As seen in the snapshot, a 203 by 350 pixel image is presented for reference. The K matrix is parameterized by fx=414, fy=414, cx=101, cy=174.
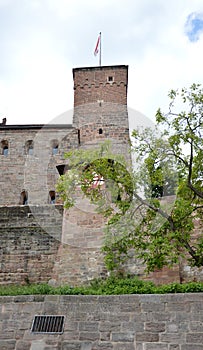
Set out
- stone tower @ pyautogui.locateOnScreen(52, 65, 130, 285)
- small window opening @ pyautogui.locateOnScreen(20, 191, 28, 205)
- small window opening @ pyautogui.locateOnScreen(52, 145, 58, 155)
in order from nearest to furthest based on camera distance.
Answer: small window opening @ pyautogui.locateOnScreen(20, 191, 28, 205), stone tower @ pyautogui.locateOnScreen(52, 65, 130, 285), small window opening @ pyautogui.locateOnScreen(52, 145, 58, 155)

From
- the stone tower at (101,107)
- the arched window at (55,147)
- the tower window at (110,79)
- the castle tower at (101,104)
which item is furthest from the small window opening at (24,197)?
the tower window at (110,79)

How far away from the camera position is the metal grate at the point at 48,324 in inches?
305

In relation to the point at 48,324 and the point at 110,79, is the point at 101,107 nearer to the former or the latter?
the point at 110,79

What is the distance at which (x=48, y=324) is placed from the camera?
783 centimetres

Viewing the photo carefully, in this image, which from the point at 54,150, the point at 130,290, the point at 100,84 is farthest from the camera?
the point at 100,84

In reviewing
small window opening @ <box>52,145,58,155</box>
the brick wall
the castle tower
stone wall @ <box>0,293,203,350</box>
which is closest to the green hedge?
stone wall @ <box>0,293,203,350</box>

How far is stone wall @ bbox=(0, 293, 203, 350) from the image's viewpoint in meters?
7.43

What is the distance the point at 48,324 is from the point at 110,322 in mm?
1178

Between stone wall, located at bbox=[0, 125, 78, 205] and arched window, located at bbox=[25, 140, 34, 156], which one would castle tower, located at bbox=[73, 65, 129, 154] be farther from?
arched window, located at bbox=[25, 140, 34, 156]

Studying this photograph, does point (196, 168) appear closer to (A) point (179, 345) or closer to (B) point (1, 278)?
(A) point (179, 345)

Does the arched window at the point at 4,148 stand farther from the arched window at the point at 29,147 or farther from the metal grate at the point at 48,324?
the metal grate at the point at 48,324

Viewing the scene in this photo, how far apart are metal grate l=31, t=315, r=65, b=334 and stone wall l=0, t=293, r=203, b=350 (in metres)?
0.08

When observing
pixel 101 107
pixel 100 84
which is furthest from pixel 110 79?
pixel 101 107

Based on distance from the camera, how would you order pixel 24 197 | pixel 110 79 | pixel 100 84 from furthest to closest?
pixel 110 79
pixel 100 84
pixel 24 197
